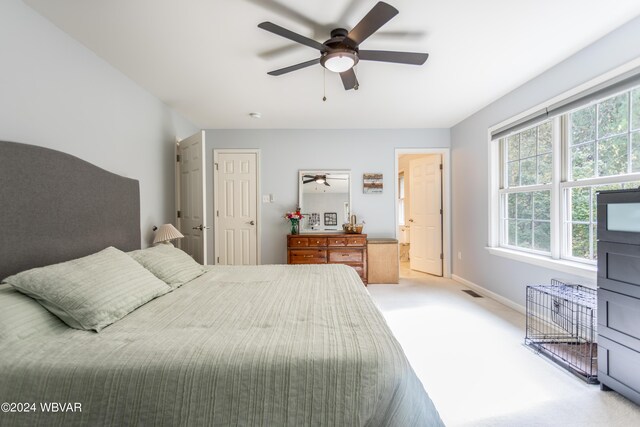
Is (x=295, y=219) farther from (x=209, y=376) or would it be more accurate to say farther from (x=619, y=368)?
(x=619, y=368)

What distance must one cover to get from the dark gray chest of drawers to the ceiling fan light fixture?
73.0 inches

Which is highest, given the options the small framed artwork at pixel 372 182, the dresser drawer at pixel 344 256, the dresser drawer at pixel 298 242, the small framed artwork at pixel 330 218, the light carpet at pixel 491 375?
the small framed artwork at pixel 372 182

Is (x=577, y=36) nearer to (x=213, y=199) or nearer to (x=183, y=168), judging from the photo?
(x=183, y=168)

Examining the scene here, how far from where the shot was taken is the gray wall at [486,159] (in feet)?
6.81

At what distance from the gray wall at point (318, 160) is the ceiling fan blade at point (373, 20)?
8.58ft

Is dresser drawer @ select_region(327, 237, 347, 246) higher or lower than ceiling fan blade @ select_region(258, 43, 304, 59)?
lower

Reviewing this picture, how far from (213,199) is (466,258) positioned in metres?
4.05

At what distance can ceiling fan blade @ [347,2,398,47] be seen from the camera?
4.85ft

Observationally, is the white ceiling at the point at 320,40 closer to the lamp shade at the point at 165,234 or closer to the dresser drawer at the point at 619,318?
the lamp shade at the point at 165,234

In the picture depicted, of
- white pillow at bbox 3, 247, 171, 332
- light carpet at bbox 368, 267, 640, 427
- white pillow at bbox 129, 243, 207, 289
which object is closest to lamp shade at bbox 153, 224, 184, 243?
white pillow at bbox 129, 243, 207, 289

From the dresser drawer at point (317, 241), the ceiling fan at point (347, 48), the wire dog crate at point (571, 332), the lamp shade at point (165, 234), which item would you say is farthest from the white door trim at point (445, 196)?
the lamp shade at point (165, 234)

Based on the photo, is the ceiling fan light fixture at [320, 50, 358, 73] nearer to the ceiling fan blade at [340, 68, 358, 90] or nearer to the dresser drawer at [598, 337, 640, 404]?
the ceiling fan blade at [340, 68, 358, 90]

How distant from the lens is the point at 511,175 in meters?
3.27

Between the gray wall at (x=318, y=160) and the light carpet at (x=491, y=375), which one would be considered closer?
the light carpet at (x=491, y=375)
